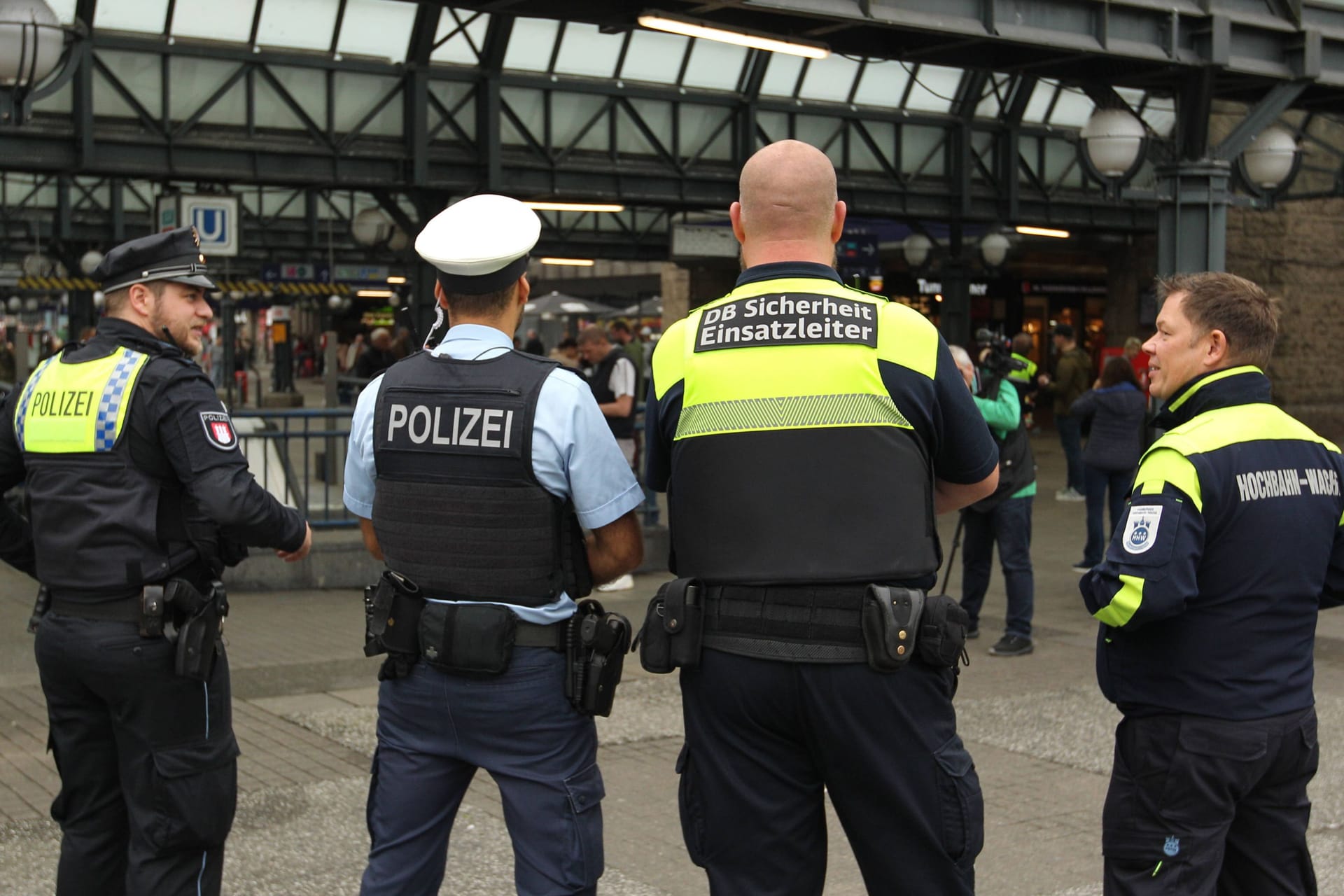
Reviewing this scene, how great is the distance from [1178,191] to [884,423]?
9.61 metres

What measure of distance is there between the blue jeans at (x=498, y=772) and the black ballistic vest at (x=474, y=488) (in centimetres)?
19

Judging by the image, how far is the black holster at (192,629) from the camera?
3934 millimetres

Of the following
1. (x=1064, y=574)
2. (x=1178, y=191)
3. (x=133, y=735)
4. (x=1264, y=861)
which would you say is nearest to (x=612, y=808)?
(x=133, y=735)

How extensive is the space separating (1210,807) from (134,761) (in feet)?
8.36

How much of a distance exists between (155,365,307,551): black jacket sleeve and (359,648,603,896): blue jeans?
2.12 feet

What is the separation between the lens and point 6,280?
4344cm

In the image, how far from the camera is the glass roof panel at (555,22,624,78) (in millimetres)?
18906

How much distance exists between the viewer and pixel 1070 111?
23828mm

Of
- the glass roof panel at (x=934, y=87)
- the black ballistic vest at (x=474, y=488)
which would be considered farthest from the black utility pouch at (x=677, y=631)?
the glass roof panel at (x=934, y=87)

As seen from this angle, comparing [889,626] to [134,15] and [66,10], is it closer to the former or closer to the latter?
[66,10]

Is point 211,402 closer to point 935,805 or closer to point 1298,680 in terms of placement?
point 935,805

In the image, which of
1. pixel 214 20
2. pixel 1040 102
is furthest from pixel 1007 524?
pixel 1040 102

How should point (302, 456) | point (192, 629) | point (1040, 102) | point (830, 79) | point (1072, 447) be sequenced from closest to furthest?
1. point (192, 629)
2. point (302, 456)
3. point (1072, 447)
4. point (830, 79)
5. point (1040, 102)

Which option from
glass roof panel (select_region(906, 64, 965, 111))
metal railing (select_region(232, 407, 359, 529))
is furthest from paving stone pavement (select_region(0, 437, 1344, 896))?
glass roof panel (select_region(906, 64, 965, 111))
